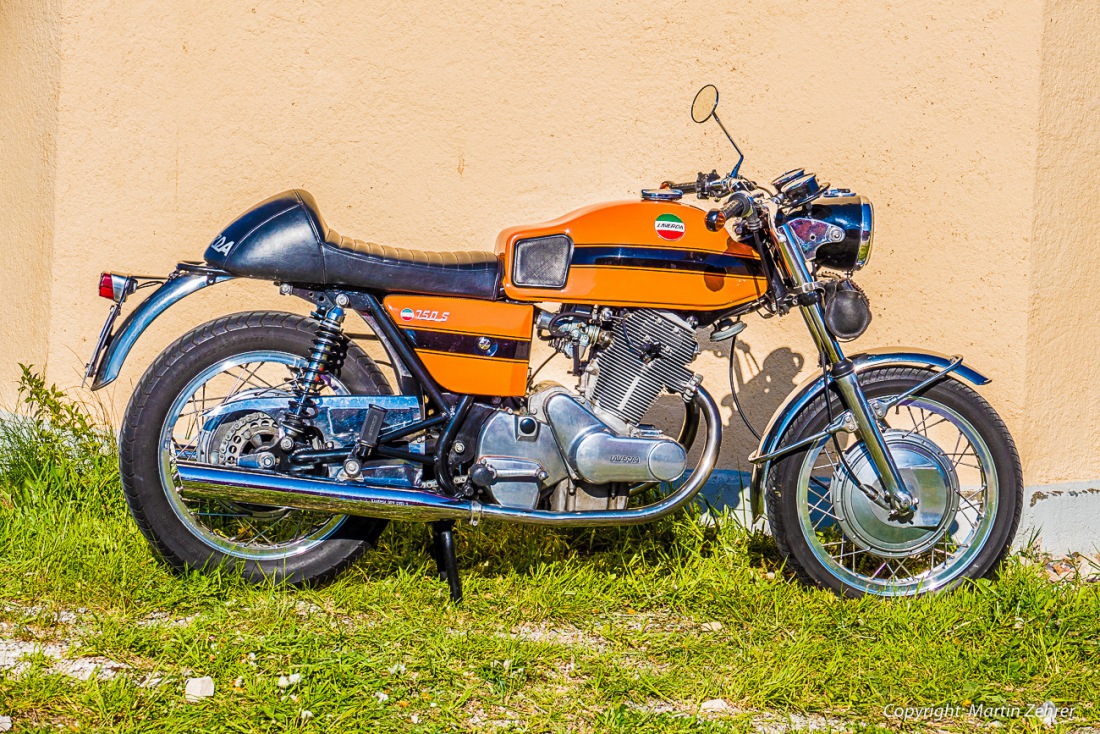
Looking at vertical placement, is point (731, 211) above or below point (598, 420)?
above

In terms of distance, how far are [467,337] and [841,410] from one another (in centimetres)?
131

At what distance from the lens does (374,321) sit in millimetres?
3248

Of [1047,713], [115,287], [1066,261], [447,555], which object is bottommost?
[1047,713]

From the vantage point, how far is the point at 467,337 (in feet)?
10.6

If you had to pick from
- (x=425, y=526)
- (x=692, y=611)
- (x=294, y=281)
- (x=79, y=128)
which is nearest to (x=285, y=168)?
(x=79, y=128)

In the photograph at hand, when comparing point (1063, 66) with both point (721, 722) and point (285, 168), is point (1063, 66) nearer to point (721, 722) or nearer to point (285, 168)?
point (721, 722)

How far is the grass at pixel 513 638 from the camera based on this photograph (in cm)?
279

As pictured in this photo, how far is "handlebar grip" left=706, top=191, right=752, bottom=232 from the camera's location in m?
3.19

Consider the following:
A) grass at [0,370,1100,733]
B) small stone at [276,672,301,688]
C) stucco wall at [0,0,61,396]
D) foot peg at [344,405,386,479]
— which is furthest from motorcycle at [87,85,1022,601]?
stucco wall at [0,0,61,396]

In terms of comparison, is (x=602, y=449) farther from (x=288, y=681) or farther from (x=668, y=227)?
(x=288, y=681)

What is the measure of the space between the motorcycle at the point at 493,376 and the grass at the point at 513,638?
226 mm

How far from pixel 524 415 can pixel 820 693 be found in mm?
1243

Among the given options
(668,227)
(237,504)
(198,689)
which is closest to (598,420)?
(668,227)

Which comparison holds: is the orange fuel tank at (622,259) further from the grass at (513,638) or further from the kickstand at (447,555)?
the grass at (513,638)
